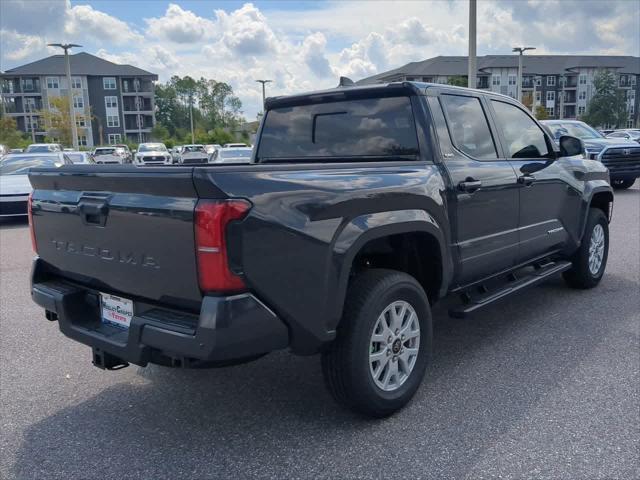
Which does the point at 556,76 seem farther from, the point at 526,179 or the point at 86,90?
the point at 526,179

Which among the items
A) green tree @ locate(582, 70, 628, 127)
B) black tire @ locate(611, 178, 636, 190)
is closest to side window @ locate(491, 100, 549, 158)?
black tire @ locate(611, 178, 636, 190)

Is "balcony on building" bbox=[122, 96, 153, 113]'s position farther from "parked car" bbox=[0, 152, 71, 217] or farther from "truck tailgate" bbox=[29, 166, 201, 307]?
"truck tailgate" bbox=[29, 166, 201, 307]

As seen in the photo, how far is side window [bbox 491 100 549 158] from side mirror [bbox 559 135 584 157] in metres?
0.14

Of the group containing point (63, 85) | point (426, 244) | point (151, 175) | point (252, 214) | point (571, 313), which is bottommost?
point (571, 313)

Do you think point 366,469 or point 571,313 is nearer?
point 366,469

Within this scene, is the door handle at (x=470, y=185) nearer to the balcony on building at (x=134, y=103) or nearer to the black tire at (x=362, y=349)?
the black tire at (x=362, y=349)

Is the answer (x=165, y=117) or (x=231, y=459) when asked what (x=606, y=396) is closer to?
(x=231, y=459)

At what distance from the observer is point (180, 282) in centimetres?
282

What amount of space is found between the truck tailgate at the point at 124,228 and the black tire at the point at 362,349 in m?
0.86

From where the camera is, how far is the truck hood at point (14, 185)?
39.9 ft

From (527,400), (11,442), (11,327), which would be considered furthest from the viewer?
(11,327)

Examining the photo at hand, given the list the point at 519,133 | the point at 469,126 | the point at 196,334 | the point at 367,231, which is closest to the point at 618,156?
the point at 519,133

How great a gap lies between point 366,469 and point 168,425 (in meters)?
1.20

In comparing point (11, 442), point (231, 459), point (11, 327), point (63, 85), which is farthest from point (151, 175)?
point (63, 85)
